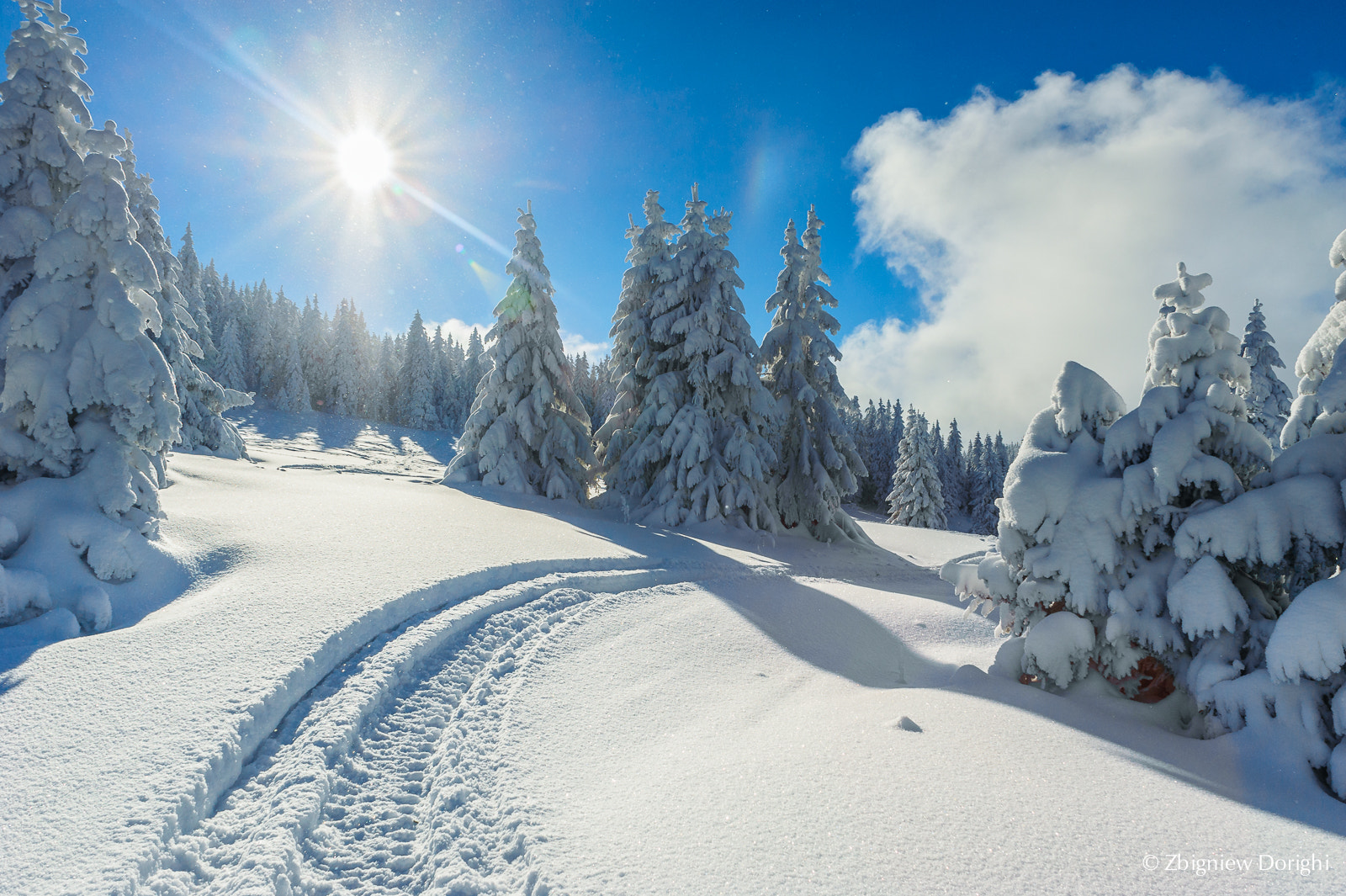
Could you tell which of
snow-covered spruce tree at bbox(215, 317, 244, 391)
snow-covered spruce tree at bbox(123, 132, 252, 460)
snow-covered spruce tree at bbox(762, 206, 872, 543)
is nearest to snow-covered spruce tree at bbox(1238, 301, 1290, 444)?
snow-covered spruce tree at bbox(762, 206, 872, 543)

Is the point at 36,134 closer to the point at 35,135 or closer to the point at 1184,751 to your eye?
the point at 35,135

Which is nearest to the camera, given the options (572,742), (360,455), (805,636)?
(572,742)

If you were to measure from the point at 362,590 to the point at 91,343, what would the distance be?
4.87 metres

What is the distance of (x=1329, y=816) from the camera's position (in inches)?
134

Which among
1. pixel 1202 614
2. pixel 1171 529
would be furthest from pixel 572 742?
pixel 1171 529

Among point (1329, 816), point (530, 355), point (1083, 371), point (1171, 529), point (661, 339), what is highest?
point (661, 339)

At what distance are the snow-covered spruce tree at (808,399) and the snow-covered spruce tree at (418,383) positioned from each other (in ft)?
179

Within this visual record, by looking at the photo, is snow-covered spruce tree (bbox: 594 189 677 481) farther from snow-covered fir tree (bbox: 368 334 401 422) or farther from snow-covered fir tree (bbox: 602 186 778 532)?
snow-covered fir tree (bbox: 368 334 401 422)

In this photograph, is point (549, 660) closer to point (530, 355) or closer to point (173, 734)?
point (173, 734)

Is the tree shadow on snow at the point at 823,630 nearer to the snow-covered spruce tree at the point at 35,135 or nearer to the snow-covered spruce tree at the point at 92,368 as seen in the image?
the snow-covered spruce tree at the point at 92,368

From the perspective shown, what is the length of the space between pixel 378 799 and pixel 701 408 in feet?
48.0

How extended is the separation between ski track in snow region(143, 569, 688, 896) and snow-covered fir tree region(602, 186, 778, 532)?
1156cm

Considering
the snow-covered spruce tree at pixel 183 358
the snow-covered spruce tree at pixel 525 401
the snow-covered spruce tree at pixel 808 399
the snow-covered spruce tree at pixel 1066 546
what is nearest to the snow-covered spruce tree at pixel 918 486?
the snow-covered spruce tree at pixel 808 399

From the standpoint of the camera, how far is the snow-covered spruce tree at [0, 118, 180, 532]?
6633 millimetres
